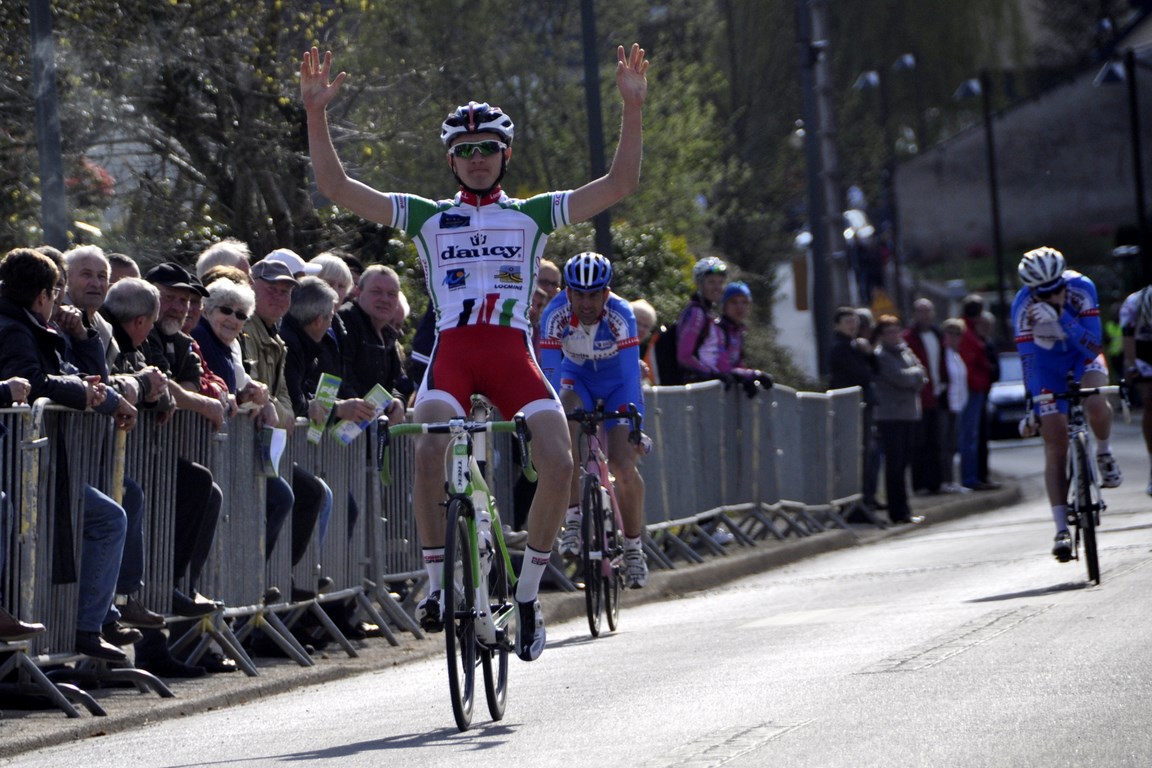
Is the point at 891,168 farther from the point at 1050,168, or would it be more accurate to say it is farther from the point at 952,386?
the point at 952,386

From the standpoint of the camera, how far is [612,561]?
11.8m

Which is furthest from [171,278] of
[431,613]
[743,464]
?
[743,464]

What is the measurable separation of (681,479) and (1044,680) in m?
8.55

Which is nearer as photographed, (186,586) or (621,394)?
(186,586)

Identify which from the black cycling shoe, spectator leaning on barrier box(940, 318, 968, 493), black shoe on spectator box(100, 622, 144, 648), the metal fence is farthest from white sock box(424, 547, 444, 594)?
spectator leaning on barrier box(940, 318, 968, 493)

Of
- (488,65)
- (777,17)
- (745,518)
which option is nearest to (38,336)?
(745,518)

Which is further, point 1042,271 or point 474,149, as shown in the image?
point 1042,271

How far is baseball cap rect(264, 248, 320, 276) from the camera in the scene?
12.1 meters

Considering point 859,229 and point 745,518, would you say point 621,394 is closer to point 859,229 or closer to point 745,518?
point 745,518

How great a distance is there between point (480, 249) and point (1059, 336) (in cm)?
591

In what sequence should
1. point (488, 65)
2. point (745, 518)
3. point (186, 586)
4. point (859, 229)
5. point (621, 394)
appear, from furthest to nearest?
1. point (859, 229)
2. point (488, 65)
3. point (745, 518)
4. point (621, 394)
5. point (186, 586)

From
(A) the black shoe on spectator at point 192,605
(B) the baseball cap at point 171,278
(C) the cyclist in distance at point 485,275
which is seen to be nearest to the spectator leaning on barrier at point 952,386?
(B) the baseball cap at point 171,278

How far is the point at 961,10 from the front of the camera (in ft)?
176

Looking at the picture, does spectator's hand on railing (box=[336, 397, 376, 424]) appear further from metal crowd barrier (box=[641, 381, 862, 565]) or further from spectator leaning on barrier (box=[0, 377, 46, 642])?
metal crowd barrier (box=[641, 381, 862, 565])
